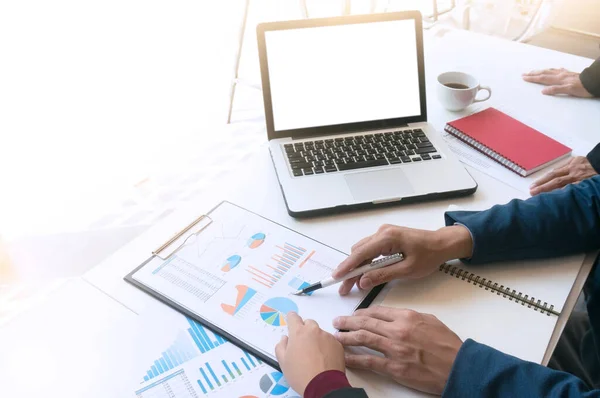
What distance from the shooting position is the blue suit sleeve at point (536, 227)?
79 cm

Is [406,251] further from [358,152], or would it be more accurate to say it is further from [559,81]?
[559,81]

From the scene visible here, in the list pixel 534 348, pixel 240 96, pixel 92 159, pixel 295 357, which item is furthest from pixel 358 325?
pixel 240 96

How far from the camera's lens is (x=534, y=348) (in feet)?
2.15

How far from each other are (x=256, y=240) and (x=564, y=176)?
2.06 ft

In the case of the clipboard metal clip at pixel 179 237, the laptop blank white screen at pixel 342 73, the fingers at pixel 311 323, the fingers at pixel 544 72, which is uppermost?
the laptop blank white screen at pixel 342 73

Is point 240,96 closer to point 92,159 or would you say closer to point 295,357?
point 92,159

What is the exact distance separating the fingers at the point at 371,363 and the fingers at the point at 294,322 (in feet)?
0.25

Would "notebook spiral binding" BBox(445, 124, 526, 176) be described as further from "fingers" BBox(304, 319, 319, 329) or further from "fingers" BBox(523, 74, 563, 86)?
"fingers" BBox(304, 319, 319, 329)

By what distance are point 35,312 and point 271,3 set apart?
8.95 feet

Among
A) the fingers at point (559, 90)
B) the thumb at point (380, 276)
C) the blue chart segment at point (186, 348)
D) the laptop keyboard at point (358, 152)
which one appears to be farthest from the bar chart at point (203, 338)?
the fingers at point (559, 90)

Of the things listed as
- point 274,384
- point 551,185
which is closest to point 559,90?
point 551,185

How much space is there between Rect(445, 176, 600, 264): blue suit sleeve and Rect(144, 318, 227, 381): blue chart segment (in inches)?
17.0

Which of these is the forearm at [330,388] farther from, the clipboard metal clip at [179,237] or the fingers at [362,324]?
the clipboard metal clip at [179,237]

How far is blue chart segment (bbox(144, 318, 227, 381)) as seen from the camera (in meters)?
0.63
